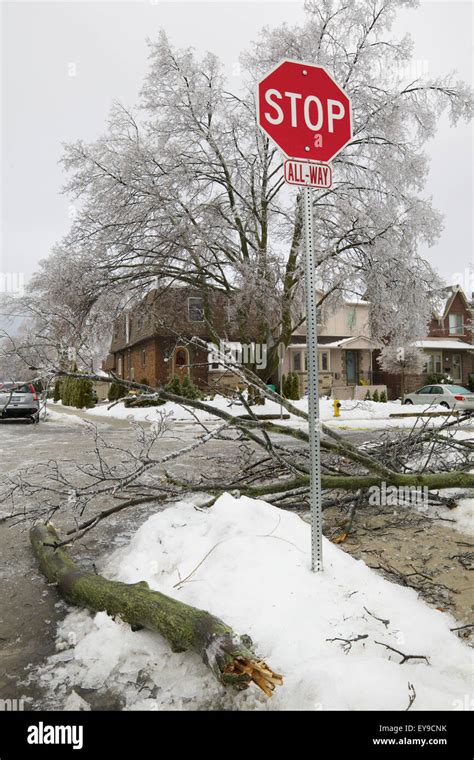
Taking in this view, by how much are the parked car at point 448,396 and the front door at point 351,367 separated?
7.72m

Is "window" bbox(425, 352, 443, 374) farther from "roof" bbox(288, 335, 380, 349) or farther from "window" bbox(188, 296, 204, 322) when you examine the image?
"window" bbox(188, 296, 204, 322)

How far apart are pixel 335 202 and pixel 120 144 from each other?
27.5 ft

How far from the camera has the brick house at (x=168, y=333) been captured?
70.6 ft

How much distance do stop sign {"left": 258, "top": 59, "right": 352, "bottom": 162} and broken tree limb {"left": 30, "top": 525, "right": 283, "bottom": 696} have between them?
2.67 meters

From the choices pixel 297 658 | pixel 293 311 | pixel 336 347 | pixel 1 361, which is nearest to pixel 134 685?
pixel 297 658

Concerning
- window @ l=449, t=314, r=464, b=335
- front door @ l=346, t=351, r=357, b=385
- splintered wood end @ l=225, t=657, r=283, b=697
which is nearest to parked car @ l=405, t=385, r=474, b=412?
front door @ l=346, t=351, r=357, b=385

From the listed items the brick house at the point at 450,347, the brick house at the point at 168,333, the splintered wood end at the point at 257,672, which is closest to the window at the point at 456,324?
the brick house at the point at 450,347

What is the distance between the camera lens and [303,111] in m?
3.24

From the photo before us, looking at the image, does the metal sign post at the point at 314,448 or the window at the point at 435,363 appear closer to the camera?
the metal sign post at the point at 314,448

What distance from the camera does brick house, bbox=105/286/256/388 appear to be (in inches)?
848

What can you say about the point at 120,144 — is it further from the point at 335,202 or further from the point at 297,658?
the point at 297,658

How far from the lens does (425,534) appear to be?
180 inches

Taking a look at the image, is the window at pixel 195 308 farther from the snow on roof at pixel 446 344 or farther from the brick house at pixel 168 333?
the snow on roof at pixel 446 344

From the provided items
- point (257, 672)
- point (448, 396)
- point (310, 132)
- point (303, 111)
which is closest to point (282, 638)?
point (257, 672)
